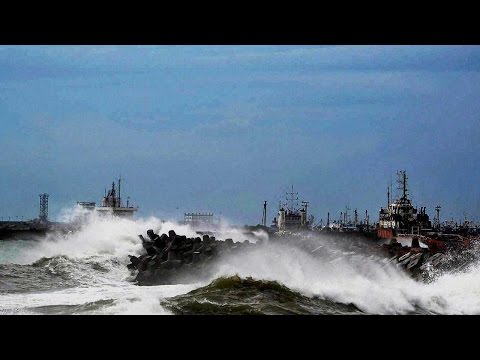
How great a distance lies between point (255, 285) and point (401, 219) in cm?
358

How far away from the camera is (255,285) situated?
8375 millimetres

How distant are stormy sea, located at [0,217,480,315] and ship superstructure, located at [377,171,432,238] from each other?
55 cm

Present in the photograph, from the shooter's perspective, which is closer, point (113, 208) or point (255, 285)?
point (255, 285)

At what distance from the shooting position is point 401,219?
10641mm

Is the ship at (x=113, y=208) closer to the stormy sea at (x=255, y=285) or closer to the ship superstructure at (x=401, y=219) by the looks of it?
the stormy sea at (x=255, y=285)

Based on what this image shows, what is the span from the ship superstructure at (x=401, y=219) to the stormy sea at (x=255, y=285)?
55 cm

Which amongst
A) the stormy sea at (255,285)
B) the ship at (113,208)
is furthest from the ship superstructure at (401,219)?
the ship at (113,208)

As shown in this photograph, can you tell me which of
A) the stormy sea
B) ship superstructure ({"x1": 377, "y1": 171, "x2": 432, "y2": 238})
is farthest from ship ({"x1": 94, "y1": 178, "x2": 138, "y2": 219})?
ship superstructure ({"x1": 377, "y1": 171, "x2": 432, "y2": 238})

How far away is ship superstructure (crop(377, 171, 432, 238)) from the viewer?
29.6ft

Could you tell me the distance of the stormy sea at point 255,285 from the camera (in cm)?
717

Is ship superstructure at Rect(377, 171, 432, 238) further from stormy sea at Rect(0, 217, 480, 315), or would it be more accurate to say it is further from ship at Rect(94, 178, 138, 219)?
ship at Rect(94, 178, 138, 219)

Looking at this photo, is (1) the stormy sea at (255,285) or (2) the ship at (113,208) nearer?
(1) the stormy sea at (255,285)
